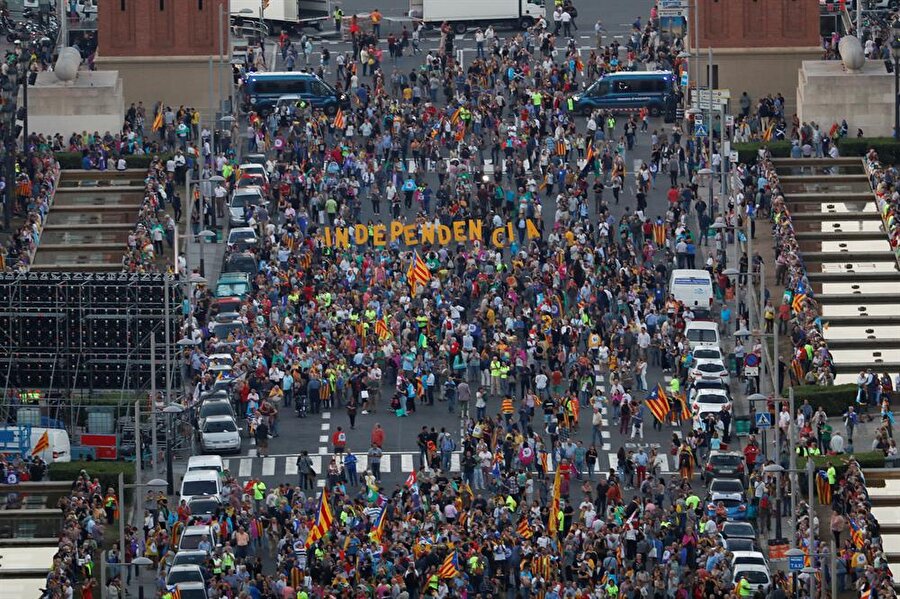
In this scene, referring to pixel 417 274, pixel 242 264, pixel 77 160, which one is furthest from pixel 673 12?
pixel 417 274

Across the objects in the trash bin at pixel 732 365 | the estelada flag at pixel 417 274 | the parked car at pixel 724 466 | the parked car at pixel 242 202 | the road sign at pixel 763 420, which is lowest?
the parked car at pixel 724 466

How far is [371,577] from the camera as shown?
10075cm

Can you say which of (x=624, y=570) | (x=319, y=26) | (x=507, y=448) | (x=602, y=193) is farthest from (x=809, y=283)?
(x=319, y=26)

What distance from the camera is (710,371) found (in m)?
117

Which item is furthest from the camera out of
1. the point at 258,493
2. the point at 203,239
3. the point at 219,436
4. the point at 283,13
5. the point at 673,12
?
the point at 283,13

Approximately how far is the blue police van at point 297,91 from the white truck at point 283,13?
483 inches

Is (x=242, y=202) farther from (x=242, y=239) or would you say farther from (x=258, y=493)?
(x=258, y=493)

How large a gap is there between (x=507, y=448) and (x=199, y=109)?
44.4 m

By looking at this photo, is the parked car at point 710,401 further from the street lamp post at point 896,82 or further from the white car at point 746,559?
the street lamp post at point 896,82

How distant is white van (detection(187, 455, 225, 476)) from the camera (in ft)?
356

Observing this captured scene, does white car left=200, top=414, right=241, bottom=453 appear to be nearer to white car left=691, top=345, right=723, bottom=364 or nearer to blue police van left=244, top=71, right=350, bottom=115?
white car left=691, top=345, right=723, bottom=364

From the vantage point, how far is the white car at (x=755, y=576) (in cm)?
9950

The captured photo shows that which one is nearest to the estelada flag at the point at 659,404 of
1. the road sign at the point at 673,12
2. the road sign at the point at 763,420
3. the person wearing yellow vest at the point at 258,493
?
the road sign at the point at 763,420

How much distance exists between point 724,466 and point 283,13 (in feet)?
188
